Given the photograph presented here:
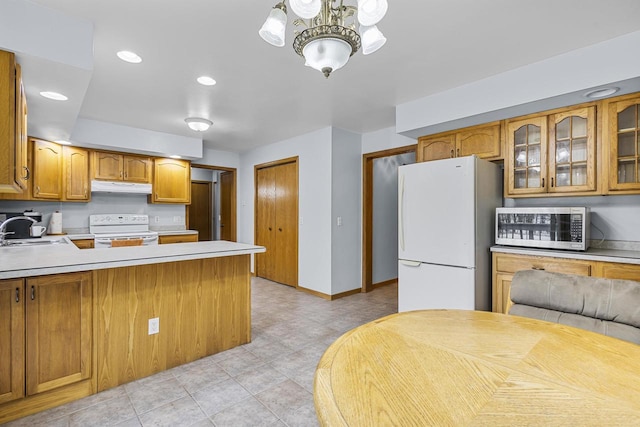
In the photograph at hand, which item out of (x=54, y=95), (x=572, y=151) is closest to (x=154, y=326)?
(x=54, y=95)

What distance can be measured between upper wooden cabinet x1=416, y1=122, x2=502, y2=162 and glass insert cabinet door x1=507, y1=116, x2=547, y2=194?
13cm

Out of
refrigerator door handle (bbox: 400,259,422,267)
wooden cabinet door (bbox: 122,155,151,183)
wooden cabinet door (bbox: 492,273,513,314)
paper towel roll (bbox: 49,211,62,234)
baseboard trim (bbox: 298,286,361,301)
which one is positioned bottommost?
baseboard trim (bbox: 298,286,361,301)

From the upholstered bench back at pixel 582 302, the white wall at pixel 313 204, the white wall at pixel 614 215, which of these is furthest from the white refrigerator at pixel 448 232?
the white wall at pixel 313 204

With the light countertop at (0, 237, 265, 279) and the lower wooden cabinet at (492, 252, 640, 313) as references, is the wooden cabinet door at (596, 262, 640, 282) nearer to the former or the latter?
the lower wooden cabinet at (492, 252, 640, 313)

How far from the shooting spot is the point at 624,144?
2.35m

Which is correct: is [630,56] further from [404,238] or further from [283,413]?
[283,413]

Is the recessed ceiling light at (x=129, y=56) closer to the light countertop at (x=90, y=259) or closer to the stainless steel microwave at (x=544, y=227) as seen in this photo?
the light countertop at (x=90, y=259)

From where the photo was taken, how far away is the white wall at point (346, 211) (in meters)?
4.30

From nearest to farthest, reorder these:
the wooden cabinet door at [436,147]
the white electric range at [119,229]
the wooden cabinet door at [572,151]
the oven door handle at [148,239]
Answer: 1. the wooden cabinet door at [572,151]
2. the wooden cabinet door at [436,147]
3. the white electric range at [119,229]
4. the oven door handle at [148,239]

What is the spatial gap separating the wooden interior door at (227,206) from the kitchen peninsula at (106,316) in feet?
11.7

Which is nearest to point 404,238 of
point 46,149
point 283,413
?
point 283,413

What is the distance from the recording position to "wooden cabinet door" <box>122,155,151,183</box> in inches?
181

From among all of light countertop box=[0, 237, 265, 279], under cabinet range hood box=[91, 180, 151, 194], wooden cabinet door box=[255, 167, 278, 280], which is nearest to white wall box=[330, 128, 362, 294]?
wooden cabinet door box=[255, 167, 278, 280]

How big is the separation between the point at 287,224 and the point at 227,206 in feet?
6.85
